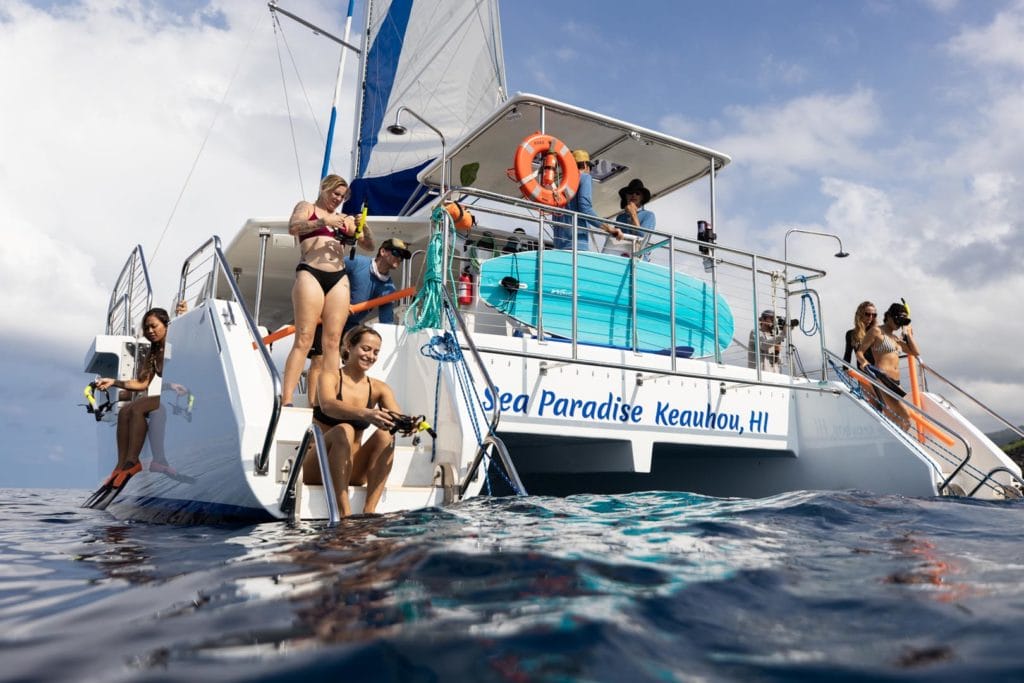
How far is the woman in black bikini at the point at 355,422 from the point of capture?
141 inches

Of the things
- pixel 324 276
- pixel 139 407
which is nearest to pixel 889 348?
pixel 324 276

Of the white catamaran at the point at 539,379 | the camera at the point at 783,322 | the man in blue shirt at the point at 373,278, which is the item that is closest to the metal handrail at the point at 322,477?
the white catamaran at the point at 539,379

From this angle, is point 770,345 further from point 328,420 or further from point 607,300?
point 328,420

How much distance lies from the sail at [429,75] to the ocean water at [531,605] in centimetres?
794

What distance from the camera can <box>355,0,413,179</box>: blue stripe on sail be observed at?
1030 centimetres

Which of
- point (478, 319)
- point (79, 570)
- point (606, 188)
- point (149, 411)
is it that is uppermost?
point (606, 188)

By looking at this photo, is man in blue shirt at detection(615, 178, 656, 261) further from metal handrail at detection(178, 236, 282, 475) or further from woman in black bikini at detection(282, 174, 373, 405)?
metal handrail at detection(178, 236, 282, 475)

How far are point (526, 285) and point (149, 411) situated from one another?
2.93 metres

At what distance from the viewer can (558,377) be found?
546 centimetres

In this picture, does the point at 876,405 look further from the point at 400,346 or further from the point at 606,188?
the point at 400,346

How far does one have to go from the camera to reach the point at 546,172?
247 inches

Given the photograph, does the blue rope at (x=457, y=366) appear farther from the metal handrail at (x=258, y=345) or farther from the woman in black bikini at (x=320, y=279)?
the metal handrail at (x=258, y=345)

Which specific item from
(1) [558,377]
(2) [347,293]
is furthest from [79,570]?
(1) [558,377]

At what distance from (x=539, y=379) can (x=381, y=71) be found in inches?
277
